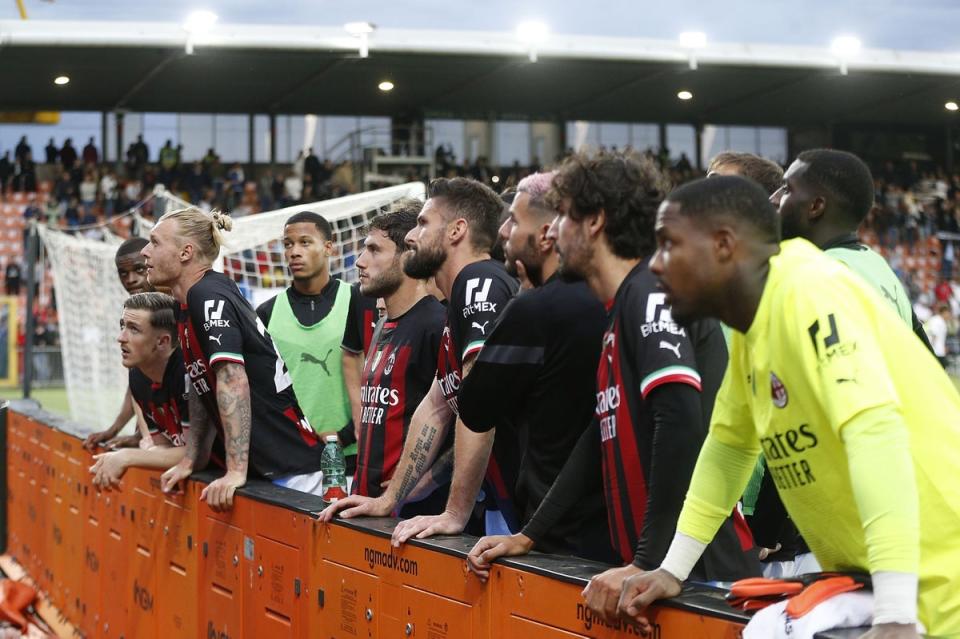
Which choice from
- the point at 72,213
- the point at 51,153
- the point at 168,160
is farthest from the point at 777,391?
the point at 51,153

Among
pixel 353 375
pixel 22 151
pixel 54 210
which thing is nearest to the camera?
pixel 353 375

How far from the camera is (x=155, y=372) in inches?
268

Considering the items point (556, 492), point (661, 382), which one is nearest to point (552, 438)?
point (556, 492)

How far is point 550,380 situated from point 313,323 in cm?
394

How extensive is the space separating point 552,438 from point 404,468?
2.98 ft

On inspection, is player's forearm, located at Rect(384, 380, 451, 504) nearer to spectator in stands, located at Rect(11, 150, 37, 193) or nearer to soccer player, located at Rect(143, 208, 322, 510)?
soccer player, located at Rect(143, 208, 322, 510)

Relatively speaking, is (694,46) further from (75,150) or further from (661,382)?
(661,382)

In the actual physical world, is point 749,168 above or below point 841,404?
above

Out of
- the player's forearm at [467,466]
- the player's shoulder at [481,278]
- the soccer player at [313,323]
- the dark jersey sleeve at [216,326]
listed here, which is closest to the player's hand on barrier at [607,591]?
the player's forearm at [467,466]

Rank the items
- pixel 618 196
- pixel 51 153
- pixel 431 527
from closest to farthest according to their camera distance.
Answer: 1. pixel 618 196
2. pixel 431 527
3. pixel 51 153

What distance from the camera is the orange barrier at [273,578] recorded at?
3.14 m

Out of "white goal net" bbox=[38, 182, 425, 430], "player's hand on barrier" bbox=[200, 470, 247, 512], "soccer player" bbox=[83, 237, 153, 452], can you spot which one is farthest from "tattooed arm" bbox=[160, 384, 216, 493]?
"white goal net" bbox=[38, 182, 425, 430]

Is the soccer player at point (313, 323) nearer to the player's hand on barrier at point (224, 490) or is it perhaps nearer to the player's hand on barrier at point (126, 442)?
the player's hand on barrier at point (126, 442)

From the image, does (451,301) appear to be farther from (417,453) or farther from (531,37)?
(531,37)
